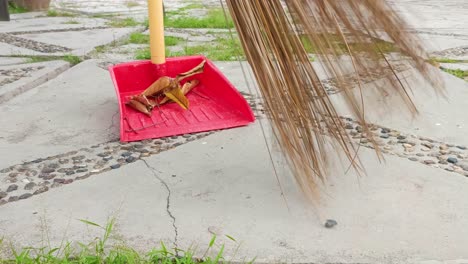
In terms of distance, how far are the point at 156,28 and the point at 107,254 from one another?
101 centimetres

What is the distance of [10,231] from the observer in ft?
3.57

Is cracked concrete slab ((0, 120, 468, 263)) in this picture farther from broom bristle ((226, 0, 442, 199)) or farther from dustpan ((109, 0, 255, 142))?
dustpan ((109, 0, 255, 142))

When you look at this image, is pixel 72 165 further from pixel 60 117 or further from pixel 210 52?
pixel 210 52

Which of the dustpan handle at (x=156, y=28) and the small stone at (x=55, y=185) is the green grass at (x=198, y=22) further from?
the small stone at (x=55, y=185)

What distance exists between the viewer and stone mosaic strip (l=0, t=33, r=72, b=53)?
115 inches

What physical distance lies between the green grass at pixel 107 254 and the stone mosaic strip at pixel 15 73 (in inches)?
53.6

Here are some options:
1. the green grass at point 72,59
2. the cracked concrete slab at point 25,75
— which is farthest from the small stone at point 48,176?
the green grass at point 72,59

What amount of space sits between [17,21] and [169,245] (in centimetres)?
350

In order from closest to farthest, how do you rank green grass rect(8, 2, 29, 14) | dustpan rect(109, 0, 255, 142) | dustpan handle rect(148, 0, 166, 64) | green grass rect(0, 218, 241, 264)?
green grass rect(0, 218, 241, 264)
dustpan rect(109, 0, 255, 142)
dustpan handle rect(148, 0, 166, 64)
green grass rect(8, 2, 29, 14)

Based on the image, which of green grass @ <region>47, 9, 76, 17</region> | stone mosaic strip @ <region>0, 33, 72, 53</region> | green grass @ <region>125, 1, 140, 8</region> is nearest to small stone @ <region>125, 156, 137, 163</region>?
stone mosaic strip @ <region>0, 33, 72, 53</region>

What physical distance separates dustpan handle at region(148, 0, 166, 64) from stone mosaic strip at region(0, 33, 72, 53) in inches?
46.0

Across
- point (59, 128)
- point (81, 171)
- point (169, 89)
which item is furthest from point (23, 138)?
point (169, 89)

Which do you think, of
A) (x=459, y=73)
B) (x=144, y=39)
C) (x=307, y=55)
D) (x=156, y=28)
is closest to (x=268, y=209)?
(x=307, y=55)

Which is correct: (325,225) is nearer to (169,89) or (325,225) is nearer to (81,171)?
(81,171)
